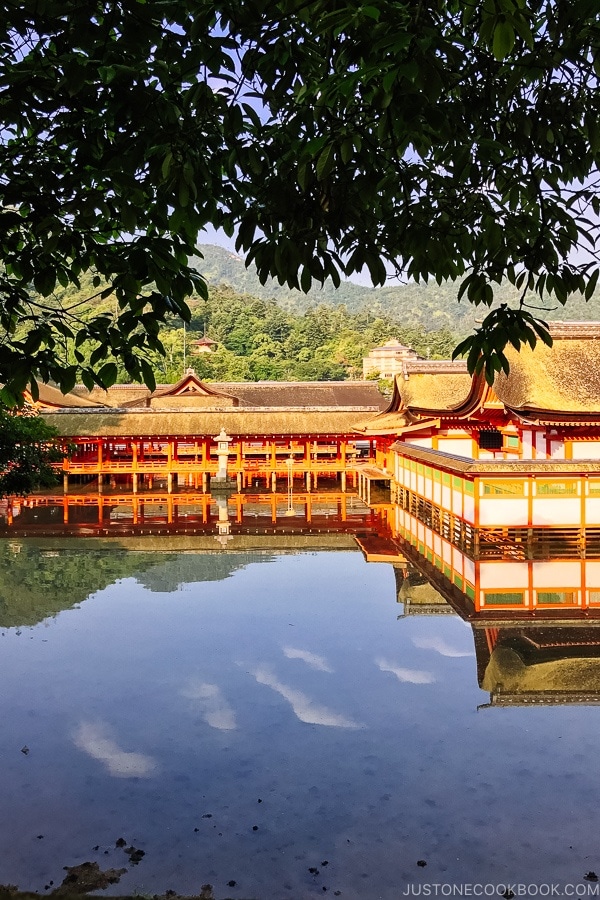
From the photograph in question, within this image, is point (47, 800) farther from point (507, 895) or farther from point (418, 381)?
point (418, 381)

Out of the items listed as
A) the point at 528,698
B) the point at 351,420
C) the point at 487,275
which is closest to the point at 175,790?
the point at 528,698

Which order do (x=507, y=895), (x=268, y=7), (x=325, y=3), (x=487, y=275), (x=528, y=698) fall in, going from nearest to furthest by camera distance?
(x=325, y=3), (x=268, y=7), (x=487, y=275), (x=507, y=895), (x=528, y=698)

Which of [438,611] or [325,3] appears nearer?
[325,3]

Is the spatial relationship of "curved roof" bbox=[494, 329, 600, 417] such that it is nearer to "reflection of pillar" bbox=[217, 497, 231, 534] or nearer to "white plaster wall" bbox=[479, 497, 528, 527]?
"white plaster wall" bbox=[479, 497, 528, 527]

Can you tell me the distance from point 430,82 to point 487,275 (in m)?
1.36

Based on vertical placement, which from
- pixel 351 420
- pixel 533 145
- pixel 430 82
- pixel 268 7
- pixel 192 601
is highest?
pixel 268 7

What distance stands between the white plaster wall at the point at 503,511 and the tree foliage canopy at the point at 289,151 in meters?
11.7

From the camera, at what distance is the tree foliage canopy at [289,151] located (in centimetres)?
275

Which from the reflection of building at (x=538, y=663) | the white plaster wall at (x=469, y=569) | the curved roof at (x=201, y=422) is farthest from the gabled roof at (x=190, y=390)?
the reflection of building at (x=538, y=663)

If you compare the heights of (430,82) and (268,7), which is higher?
(268,7)

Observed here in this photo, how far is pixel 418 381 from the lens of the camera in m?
28.1

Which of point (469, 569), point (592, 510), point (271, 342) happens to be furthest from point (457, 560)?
point (271, 342)

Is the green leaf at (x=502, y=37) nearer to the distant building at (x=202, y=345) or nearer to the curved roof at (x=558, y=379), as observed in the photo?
the curved roof at (x=558, y=379)

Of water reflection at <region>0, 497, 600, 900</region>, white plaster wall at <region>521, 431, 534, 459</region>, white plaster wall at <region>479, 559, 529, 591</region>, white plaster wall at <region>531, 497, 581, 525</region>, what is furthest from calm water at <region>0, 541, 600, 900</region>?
white plaster wall at <region>521, 431, 534, 459</region>
